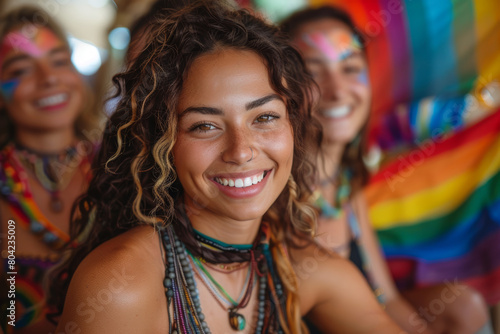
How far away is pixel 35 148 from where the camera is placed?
7.98 feet

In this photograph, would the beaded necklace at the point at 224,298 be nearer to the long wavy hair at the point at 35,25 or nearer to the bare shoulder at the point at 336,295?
the bare shoulder at the point at 336,295

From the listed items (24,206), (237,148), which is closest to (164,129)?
(237,148)

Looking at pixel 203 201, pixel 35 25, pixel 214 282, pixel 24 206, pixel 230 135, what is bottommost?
pixel 214 282

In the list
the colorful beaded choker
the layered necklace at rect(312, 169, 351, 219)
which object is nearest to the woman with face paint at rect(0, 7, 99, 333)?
the colorful beaded choker

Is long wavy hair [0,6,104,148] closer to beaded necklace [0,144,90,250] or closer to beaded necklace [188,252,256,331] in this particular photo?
beaded necklace [0,144,90,250]

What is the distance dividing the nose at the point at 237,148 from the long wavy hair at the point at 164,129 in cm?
16

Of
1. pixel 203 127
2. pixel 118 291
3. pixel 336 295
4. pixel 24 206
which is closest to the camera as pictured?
pixel 118 291

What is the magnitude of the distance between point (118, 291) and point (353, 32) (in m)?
1.84

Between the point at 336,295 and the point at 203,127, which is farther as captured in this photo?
the point at 336,295

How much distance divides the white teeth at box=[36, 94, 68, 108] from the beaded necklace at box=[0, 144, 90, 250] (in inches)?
12.4

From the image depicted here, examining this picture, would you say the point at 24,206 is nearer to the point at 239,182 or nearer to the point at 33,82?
the point at 33,82

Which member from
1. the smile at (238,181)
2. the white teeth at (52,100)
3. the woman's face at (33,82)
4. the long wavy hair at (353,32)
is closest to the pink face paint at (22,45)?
the woman's face at (33,82)

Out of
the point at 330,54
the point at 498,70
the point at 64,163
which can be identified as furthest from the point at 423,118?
the point at 64,163

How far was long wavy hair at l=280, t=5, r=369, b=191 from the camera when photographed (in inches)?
97.6
